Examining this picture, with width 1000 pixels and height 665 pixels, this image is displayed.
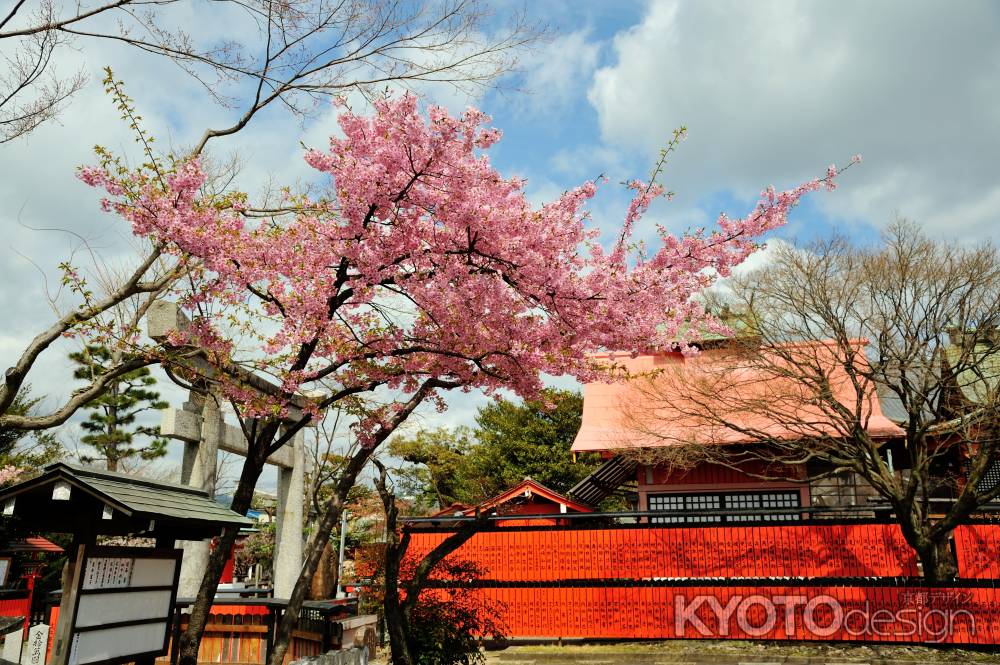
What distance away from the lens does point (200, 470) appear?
1254 cm

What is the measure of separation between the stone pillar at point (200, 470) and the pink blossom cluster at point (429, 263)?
4.07 metres

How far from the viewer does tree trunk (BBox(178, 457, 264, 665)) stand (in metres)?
8.13

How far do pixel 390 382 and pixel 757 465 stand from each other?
11350 millimetres

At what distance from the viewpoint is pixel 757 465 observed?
17594mm

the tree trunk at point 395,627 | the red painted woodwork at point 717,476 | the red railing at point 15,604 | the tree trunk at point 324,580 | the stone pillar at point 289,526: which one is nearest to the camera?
the tree trunk at point 395,627

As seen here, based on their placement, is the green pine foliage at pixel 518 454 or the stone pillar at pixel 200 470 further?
the green pine foliage at pixel 518 454

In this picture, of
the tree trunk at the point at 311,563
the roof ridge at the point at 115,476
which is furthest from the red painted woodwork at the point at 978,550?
the roof ridge at the point at 115,476

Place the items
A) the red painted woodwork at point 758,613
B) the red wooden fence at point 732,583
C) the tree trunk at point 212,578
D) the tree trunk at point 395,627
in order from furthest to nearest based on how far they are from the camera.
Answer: the red wooden fence at point 732,583 < the red painted woodwork at point 758,613 < the tree trunk at point 395,627 < the tree trunk at point 212,578

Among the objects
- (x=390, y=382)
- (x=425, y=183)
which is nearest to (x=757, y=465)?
(x=390, y=382)

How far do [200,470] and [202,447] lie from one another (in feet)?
1.33

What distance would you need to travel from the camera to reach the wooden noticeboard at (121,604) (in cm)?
657

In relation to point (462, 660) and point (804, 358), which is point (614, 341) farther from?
point (804, 358)

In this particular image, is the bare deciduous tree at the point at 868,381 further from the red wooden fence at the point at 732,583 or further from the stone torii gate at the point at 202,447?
the stone torii gate at the point at 202,447

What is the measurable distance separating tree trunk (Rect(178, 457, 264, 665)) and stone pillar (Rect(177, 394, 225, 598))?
3.49 meters
